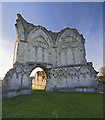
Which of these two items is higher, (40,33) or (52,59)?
(40,33)

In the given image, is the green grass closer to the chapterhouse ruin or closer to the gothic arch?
the chapterhouse ruin

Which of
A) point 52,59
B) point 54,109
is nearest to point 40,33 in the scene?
point 52,59

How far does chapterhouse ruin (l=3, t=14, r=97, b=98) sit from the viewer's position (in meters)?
21.0

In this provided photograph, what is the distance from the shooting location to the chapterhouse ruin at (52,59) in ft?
68.8

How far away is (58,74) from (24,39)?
295 inches

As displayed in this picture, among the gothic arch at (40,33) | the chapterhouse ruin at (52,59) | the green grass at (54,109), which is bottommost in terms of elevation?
the green grass at (54,109)

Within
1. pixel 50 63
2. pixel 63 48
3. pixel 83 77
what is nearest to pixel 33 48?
pixel 50 63

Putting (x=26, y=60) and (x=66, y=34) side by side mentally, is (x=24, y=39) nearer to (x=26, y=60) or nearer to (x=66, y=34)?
(x=26, y=60)

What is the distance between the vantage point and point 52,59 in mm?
24312

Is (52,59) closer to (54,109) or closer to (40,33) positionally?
(40,33)

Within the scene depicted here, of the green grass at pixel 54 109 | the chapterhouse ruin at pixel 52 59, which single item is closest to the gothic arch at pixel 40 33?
the chapterhouse ruin at pixel 52 59

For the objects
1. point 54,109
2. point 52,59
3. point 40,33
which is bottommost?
point 54,109

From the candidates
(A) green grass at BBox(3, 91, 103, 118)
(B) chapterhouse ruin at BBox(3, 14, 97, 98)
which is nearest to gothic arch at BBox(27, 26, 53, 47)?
(B) chapterhouse ruin at BBox(3, 14, 97, 98)

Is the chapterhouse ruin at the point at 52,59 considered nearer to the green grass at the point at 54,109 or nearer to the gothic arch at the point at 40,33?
the gothic arch at the point at 40,33
